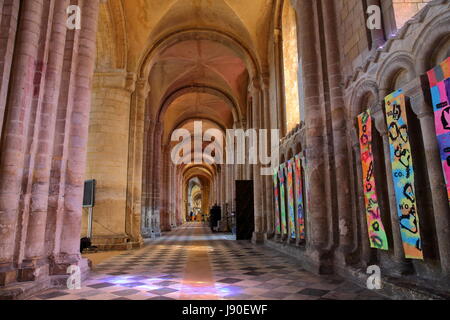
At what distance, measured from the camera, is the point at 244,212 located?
1415cm

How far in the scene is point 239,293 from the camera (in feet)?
13.6

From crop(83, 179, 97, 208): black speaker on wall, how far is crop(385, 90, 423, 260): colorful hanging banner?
7.94 metres

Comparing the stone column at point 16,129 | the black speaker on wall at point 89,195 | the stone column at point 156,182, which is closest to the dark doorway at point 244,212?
the stone column at point 156,182

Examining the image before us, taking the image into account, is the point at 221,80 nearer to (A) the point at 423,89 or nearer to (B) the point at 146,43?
(B) the point at 146,43

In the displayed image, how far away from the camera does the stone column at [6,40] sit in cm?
453

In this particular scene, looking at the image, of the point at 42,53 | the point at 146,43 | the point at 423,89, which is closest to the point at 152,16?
the point at 146,43

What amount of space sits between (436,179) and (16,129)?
5.66 meters

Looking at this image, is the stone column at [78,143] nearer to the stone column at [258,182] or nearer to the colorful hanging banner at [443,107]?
the colorful hanging banner at [443,107]

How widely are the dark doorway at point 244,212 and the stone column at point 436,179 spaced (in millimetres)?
10791

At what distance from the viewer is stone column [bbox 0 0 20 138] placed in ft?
14.9

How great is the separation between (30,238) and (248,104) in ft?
48.6

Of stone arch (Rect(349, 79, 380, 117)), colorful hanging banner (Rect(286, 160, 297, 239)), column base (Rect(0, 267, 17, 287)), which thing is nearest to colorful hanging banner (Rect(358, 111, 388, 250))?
stone arch (Rect(349, 79, 380, 117))

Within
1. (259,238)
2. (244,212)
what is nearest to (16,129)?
(259,238)

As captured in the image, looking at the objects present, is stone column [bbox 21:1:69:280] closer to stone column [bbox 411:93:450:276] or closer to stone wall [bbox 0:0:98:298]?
stone wall [bbox 0:0:98:298]
